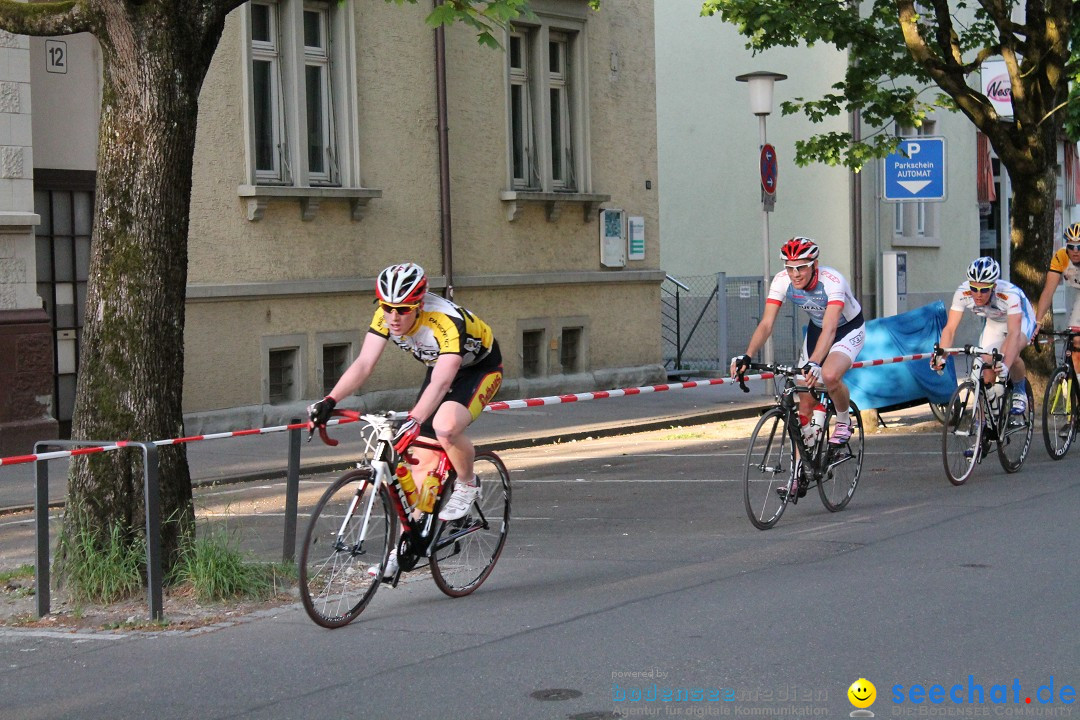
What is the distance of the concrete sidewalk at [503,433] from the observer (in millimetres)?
13031

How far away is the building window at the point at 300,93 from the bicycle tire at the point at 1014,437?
8.54m

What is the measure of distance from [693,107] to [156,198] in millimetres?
22338

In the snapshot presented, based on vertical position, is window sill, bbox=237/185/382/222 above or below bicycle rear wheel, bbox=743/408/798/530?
above

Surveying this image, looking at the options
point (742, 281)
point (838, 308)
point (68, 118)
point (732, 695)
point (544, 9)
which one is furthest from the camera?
point (742, 281)

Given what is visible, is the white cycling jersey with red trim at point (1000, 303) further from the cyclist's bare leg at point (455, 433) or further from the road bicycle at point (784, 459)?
the cyclist's bare leg at point (455, 433)

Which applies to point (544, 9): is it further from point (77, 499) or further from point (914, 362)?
point (77, 499)

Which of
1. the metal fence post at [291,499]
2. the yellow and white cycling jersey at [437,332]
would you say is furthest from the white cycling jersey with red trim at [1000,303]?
the metal fence post at [291,499]

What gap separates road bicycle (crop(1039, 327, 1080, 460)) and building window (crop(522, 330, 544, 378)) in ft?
29.4

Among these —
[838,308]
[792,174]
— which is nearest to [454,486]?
[838,308]

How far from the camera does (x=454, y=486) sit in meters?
7.32

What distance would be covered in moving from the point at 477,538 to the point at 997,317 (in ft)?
18.3

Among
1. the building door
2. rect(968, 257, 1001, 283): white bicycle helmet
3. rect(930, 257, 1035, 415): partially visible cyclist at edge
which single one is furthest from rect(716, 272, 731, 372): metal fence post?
rect(968, 257, 1001, 283): white bicycle helmet

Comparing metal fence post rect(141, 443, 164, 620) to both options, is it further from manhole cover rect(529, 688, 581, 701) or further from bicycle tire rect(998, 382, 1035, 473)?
bicycle tire rect(998, 382, 1035, 473)

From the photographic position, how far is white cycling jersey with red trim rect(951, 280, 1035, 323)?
11.2 m
